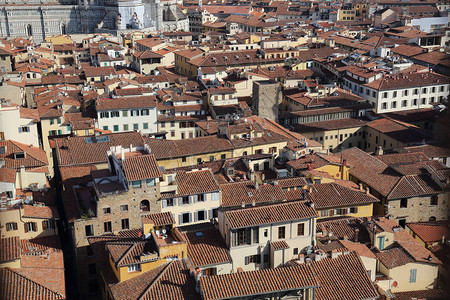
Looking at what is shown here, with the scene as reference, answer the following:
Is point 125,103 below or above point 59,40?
below

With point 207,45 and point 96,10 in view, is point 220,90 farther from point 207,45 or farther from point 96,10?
point 96,10

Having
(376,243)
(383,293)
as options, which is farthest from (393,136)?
(383,293)

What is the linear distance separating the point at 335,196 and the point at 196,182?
22.0 ft

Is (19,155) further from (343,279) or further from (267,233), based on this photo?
(343,279)

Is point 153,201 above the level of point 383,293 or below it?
above

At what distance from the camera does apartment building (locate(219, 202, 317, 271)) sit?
20.1 metres

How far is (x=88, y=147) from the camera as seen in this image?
3062 centimetres

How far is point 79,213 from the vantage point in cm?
2367

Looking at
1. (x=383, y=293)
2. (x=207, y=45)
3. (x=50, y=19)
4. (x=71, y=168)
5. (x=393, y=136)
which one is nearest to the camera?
(x=383, y=293)

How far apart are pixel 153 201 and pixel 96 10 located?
82423mm

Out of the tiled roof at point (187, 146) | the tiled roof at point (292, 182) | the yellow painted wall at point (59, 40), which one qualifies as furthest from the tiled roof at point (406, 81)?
the yellow painted wall at point (59, 40)

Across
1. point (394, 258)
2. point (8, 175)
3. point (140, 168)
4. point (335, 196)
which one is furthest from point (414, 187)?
point (8, 175)

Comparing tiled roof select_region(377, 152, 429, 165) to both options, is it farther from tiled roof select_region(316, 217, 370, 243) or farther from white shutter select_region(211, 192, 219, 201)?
white shutter select_region(211, 192, 219, 201)

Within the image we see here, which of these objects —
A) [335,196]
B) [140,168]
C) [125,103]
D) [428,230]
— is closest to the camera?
[140,168]
